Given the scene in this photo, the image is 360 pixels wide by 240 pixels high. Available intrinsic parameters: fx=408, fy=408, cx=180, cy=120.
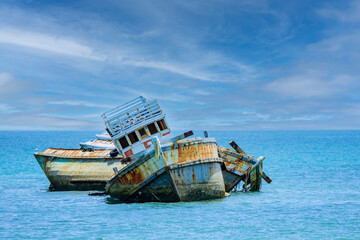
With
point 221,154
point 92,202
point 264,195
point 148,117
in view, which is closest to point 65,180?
point 92,202

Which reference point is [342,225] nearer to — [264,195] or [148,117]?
[264,195]

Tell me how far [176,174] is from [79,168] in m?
10.4

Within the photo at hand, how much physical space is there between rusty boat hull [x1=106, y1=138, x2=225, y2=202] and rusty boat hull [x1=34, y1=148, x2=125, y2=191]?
21.6 feet

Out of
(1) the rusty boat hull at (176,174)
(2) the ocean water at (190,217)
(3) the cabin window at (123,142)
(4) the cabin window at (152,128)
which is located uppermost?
(4) the cabin window at (152,128)

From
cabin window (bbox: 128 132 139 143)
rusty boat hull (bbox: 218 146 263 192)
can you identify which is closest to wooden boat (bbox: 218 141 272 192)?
rusty boat hull (bbox: 218 146 263 192)

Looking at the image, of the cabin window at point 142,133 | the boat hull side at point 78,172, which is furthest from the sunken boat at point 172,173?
the boat hull side at point 78,172

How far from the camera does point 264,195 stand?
77.0 ft

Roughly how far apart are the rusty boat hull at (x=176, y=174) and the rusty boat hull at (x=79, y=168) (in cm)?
658

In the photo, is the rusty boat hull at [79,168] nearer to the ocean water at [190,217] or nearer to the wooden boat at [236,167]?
the ocean water at [190,217]

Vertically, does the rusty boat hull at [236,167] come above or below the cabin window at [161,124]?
below

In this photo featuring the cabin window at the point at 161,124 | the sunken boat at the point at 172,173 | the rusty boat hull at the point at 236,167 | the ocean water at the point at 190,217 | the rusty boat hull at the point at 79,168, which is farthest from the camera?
the rusty boat hull at the point at 79,168

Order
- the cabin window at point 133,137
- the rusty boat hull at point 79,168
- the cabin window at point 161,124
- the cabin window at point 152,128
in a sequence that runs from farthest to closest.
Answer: the rusty boat hull at point 79,168
the cabin window at point 161,124
the cabin window at point 152,128
the cabin window at point 133,137

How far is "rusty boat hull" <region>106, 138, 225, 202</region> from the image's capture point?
59.4 ft

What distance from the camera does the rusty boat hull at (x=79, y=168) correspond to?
25.8 m
